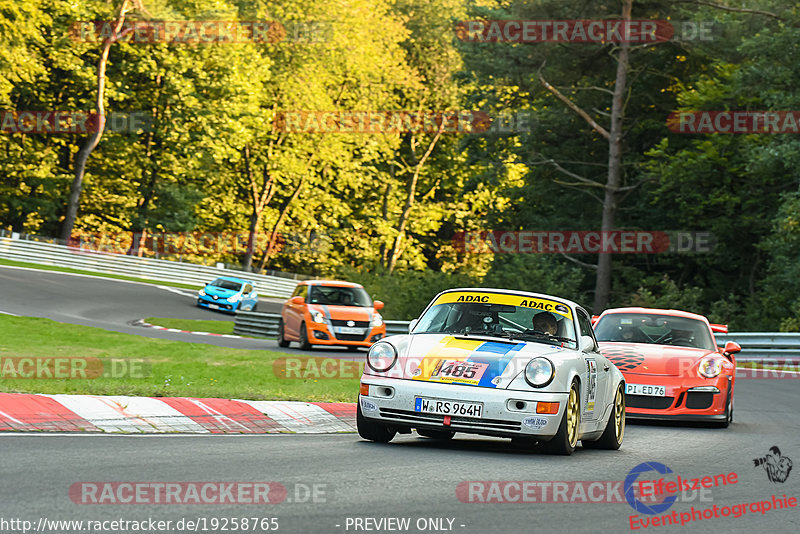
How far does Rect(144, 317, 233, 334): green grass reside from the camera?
1406 inches

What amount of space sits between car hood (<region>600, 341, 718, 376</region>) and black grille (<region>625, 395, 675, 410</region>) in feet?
0.98

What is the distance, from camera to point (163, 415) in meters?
10.7

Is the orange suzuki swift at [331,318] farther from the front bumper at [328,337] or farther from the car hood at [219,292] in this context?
the car hood at [219,292]

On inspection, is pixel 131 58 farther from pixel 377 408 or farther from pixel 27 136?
pixel 377 408

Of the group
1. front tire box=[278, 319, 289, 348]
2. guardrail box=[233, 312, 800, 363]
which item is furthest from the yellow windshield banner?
front tire box=[278, 319, 289, 348]

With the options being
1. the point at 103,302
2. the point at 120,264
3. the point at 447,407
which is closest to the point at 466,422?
the point at 447,407

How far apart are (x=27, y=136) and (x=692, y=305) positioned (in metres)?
36.2

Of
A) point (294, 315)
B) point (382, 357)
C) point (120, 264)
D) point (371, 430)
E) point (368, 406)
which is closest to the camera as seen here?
point (368, 406)

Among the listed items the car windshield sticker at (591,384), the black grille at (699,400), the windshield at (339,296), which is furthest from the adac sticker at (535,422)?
the windshield at (339,296)

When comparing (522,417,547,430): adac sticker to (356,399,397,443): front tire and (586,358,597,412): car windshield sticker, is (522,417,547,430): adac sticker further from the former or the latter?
(356,399,397,443): front tire

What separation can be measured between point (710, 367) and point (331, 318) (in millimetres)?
14054

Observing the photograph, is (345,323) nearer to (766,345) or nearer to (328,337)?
(328,337)

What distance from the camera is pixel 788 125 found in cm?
3278

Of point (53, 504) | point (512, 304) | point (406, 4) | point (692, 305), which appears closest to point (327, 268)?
point (406, 4)
